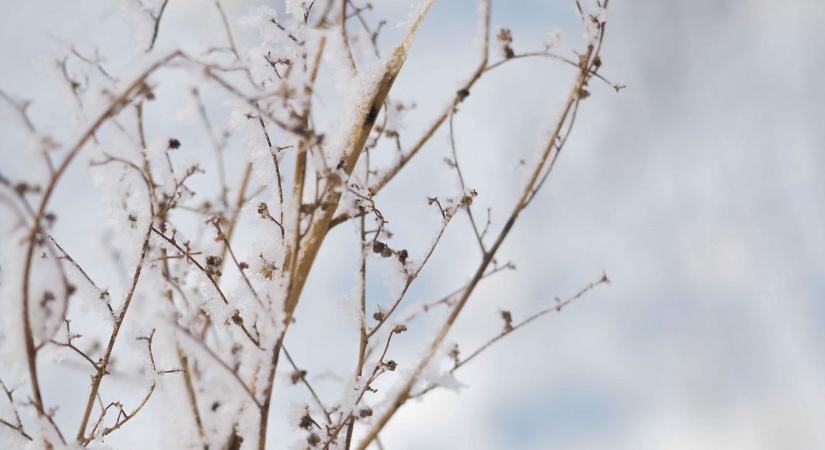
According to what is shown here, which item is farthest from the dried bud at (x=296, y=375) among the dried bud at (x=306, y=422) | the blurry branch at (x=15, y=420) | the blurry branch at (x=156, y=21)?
the blurry branch at (x=156, y=21)

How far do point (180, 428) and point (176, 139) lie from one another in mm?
807

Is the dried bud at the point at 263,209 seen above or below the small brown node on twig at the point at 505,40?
below

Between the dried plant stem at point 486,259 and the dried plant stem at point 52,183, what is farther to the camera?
the dried plant stem at point 486,259

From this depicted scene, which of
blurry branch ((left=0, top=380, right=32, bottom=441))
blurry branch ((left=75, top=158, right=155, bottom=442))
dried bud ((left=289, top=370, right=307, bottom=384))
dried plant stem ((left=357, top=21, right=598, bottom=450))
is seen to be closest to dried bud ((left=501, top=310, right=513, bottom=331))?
dried plant stem ((left=357, top=21, right=598, bottom=450))

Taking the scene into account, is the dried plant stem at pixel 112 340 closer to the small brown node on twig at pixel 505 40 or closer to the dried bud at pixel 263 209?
the dried bud at pixel 263 209

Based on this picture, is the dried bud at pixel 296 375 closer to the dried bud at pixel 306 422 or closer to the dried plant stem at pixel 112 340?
the dried bud at pixel 306 422

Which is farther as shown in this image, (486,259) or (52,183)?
(486,259)

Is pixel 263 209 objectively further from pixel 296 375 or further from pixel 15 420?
pixel 15 420

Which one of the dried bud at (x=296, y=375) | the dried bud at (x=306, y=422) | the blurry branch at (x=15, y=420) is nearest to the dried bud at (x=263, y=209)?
the dried bud at (x=296, y=375)

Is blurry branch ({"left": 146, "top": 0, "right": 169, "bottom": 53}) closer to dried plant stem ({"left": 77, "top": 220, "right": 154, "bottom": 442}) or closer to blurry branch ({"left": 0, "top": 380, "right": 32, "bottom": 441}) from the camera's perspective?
dried plant stem ({"left": 77, "top": 220, "right": 154, "bottom": 442})

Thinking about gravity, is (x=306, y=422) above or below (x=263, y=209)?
below

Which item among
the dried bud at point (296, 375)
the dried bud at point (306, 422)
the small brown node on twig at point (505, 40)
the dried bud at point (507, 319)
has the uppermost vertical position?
the small brown node on twig at point (505, 40)

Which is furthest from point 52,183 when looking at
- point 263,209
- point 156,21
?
point 156,21

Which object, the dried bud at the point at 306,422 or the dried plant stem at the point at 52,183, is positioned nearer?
the dried plant stem at the point at 52,183
